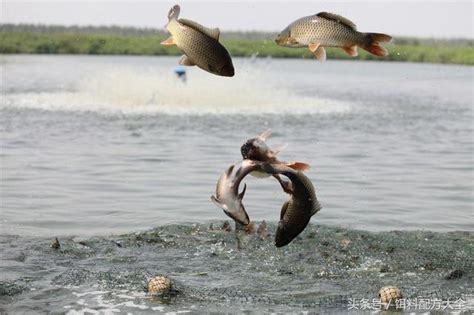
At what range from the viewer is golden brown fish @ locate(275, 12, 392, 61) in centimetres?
641

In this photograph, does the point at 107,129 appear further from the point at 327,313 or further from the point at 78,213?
the point at 327,313

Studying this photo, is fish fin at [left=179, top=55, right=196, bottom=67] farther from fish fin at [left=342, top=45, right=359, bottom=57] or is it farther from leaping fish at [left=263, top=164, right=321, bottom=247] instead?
fish fin at [left=342, top=45, right=359, bottom=57]

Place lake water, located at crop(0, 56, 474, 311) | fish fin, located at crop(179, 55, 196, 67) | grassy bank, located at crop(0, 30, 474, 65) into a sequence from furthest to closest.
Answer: grassy bank, located at crop(0, 30, 474, 65) < lake water, located at crop(0, 56, 474, 311) < fish fin, located at crop(179, 55, 196, 67)

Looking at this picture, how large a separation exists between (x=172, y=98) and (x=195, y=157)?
1136 centimetres

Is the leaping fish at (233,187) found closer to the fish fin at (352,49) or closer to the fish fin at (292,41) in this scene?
the fish fin at (292,41)

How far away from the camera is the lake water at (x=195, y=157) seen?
12.7 metres

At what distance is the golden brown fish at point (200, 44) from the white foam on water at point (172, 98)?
2045 cm

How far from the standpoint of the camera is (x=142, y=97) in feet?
98.9

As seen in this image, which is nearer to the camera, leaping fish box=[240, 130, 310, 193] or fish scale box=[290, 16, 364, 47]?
leaping fish box=[240, 130, 310, 193]

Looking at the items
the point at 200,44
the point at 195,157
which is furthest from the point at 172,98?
the point at 200,44

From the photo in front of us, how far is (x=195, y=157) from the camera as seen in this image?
61.8 feet

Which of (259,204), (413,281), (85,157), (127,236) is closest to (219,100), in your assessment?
(85,157)

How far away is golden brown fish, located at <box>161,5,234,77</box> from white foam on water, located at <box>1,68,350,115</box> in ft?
67.1

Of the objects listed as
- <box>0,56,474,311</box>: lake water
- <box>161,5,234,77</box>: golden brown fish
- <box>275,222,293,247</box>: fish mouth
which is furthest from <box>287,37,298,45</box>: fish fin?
<box>0,56,474,311</box>: lake water
